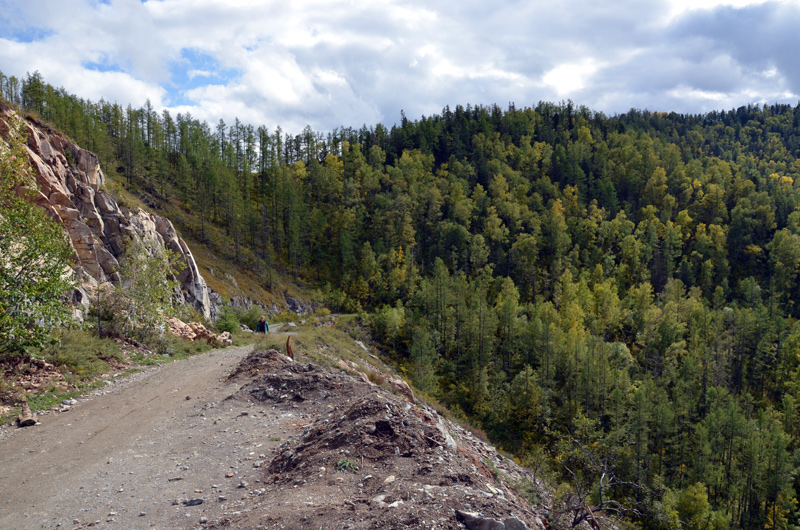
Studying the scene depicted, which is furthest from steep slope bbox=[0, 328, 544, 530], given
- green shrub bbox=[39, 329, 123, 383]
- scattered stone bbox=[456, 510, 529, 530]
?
green shrub bbox=[39, 329, 123, 383]

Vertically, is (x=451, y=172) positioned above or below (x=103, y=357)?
above

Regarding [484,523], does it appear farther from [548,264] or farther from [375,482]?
[548,264]

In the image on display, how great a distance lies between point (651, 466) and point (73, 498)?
221ft

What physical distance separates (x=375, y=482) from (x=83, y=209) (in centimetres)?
3336

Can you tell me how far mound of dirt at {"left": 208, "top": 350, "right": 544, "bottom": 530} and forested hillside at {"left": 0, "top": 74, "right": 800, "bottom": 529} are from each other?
Answer: 4.97 m

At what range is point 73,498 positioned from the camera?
8.23 meters

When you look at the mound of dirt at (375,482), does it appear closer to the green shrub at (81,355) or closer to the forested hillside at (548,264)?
the forested hillside at (548,264)

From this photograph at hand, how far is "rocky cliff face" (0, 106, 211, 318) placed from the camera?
27.3m

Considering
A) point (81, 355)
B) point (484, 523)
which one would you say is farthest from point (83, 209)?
point (484, 523)

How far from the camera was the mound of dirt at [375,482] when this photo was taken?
6629 mm

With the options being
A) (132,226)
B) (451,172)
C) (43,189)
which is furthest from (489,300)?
(43,189)

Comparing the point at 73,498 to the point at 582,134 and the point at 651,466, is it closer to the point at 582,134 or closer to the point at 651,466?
the point at 651,466

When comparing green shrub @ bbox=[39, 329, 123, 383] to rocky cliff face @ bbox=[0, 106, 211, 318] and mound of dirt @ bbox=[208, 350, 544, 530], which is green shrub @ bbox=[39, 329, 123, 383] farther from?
mound of dirt @ bbox=[208, 350, 544, 530]

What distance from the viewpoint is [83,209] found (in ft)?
103
